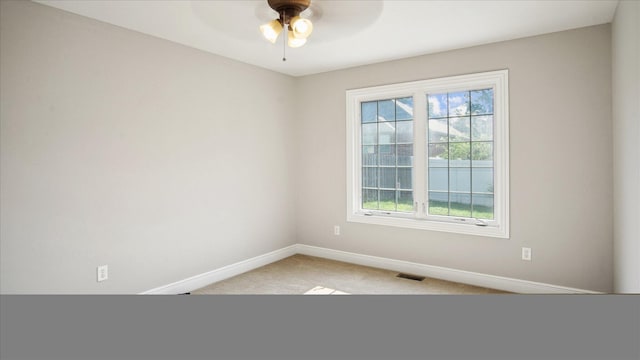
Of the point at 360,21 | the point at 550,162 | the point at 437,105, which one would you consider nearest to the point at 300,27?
the point at 360,21

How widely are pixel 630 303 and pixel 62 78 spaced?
134 inches

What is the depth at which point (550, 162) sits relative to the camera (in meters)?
3.34

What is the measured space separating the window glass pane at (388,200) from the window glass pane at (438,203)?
45cm

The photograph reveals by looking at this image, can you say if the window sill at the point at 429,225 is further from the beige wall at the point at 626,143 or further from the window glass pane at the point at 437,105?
the window glass pane at the point at 437,105

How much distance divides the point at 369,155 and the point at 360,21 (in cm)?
194

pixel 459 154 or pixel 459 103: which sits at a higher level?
pixel 459 103

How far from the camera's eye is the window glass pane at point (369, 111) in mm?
4508

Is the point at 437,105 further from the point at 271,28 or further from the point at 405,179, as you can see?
the point at 271,28

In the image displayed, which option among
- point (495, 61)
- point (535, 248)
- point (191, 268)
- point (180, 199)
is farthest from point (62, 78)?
point (535, 248)

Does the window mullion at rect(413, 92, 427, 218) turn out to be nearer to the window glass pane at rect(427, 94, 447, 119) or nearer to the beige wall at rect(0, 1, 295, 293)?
the window glass pane at rect(427, 94, 447, 119)

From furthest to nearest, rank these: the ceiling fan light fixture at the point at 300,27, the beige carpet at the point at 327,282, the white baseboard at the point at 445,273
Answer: the beige carpet at the point at 327,282 < the white baseboard at the point at 445,273 < the ceiling fan light fixture at the point at 300,27

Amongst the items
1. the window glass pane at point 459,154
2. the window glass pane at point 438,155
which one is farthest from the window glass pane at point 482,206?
the window glass pane at point 438,155

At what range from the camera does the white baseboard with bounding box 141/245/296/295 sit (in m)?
3.49

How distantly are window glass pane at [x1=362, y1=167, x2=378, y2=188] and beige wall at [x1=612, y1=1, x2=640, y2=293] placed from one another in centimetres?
230
